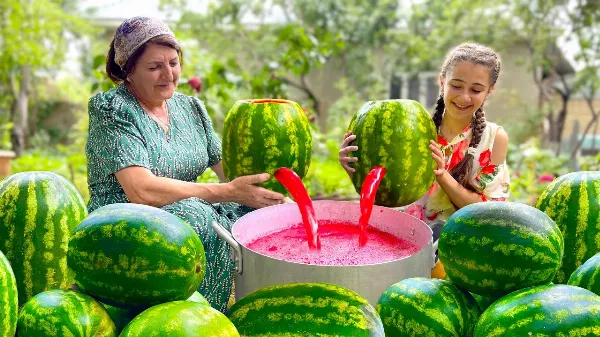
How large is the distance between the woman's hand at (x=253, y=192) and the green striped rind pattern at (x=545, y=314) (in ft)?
3.83

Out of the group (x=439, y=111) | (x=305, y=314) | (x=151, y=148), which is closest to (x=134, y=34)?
(x=151, y=148)

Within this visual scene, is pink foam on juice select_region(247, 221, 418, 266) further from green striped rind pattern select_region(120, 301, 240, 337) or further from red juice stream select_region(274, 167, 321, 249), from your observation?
green striped rind pattern select_region(120, 301, 240, 337)

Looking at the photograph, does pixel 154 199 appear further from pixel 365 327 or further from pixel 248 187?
pixel 365 327

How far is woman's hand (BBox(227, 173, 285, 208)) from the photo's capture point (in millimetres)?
2301

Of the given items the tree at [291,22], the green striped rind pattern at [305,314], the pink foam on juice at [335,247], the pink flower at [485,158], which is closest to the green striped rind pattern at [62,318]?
the green striped rind pattern at [305,314]

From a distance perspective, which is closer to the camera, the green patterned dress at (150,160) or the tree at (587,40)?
the green patterned dress at (150,160)

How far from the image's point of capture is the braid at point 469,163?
2.98 m

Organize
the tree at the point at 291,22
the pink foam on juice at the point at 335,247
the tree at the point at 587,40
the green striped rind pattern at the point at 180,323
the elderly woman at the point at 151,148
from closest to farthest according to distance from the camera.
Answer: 1. the green striped rind pattern at the point at 180,323
2. the pink foam on juice at the point at 335,247
3. the elderly woman at the point at 151,148
4. the tree at the point at 587,40
5. the tree at the point at 291,22

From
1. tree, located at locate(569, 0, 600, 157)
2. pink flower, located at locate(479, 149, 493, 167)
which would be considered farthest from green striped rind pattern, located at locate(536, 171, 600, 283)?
tree, located at locate(569, 0, 600, 157)

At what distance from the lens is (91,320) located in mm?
1240

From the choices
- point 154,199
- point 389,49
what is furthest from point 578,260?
point 389,49

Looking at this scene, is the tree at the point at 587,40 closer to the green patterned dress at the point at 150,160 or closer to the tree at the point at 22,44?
the green patterned dress at the point at 150,160

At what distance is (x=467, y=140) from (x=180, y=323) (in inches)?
88.3

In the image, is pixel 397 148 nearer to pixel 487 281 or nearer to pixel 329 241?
pixel 329 241
